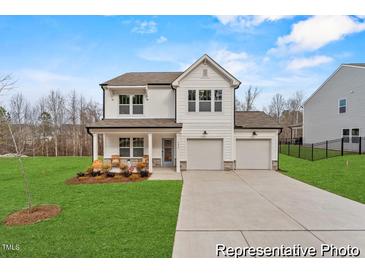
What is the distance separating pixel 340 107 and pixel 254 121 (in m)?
12.9

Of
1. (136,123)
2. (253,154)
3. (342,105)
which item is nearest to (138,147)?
(136,123)

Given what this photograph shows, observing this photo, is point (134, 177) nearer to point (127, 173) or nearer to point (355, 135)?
point (127, 173)

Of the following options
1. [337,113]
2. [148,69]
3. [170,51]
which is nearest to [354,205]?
[170,51]

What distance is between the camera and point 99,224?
16.8 feet

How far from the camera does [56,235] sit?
4.55 meters

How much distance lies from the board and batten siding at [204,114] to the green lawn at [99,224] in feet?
19.1

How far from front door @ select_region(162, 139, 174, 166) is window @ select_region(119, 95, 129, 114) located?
362cm

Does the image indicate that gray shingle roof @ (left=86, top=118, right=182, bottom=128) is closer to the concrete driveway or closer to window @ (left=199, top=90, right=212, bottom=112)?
window @ (left=199, top=90, right=212, bottom=112)

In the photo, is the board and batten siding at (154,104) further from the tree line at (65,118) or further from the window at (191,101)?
the tree line at (65,118)

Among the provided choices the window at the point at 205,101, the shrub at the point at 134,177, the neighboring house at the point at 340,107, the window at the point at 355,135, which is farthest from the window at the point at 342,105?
the shrub at the point at 134,177

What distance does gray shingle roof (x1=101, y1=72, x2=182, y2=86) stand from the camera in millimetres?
14867

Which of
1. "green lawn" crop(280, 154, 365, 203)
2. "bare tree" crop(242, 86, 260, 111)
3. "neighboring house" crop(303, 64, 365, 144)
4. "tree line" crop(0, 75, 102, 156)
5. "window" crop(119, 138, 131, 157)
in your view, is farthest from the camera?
"bare tree" crop(242, 86, 260, 111)

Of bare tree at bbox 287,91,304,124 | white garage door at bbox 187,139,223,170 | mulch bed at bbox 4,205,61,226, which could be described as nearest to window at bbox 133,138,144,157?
white garage door at bbox 187,139,223,170
